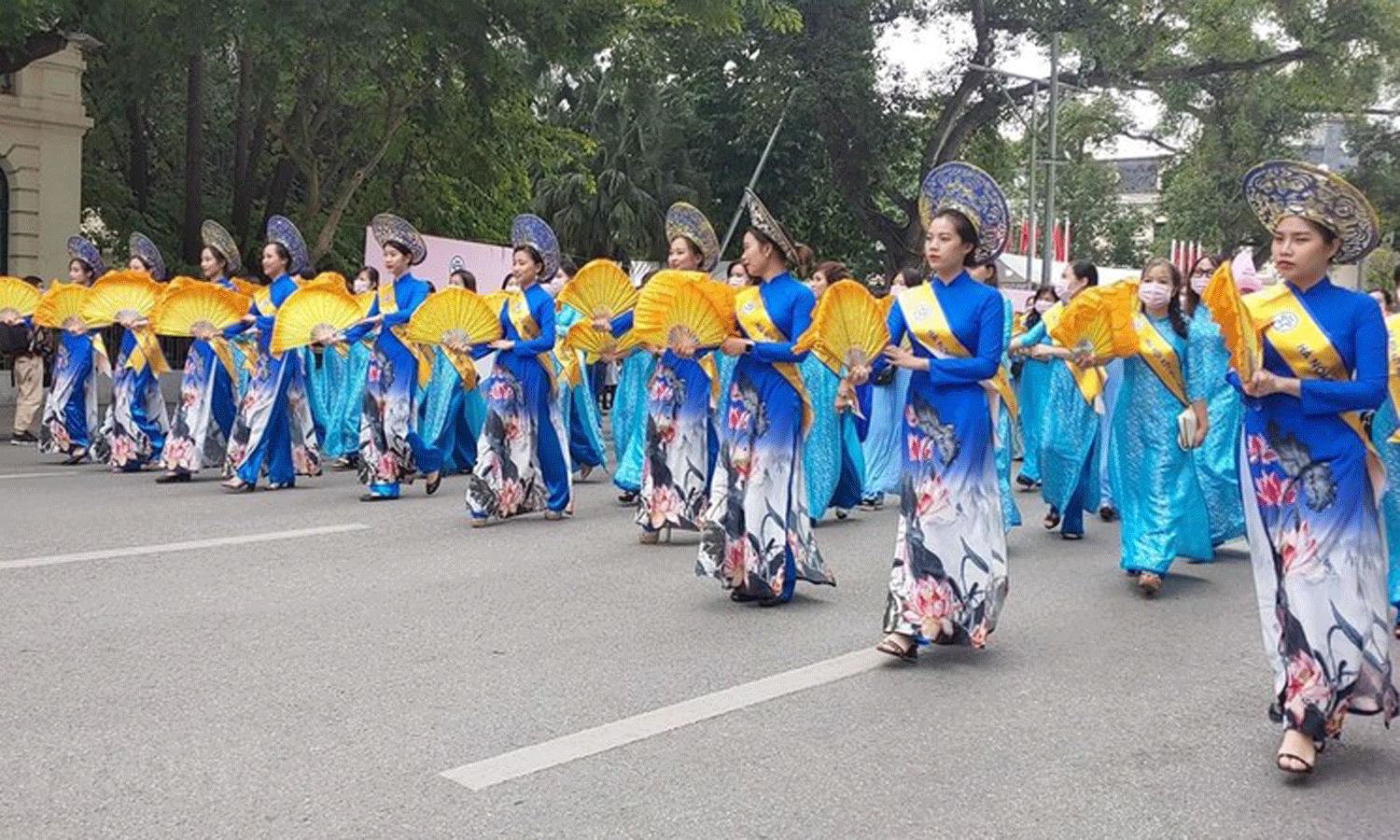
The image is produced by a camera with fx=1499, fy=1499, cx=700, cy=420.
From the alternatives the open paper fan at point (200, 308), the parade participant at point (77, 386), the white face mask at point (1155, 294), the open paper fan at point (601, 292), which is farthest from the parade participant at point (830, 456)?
the parade participant at point (77, 386)

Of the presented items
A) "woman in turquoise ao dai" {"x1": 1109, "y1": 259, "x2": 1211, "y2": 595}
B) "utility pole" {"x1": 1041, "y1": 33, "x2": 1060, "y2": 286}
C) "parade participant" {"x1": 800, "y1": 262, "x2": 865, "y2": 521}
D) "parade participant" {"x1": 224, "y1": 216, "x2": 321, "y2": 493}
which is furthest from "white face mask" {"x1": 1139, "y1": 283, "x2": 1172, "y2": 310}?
"utility pole" {"x1": 1041, "y1": 33, "x2": 1060, "y2": 286}

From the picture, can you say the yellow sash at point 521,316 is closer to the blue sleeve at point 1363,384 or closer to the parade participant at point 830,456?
the parade participant at point 830,456

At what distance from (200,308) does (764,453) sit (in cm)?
603

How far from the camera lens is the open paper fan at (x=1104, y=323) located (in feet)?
25.0

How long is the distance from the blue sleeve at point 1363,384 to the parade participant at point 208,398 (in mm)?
8336

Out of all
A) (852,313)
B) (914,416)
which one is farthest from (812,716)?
(852,313)

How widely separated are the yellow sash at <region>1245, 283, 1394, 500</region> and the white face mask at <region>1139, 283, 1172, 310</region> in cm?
279

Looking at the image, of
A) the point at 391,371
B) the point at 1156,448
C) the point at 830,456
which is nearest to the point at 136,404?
the point at 391,371

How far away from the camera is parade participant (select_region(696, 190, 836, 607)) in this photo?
6.56 m

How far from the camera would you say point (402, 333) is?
9.98 metres

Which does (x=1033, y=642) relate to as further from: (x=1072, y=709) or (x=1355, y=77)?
(x=1355, y=77)

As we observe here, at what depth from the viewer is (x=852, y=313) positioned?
6.21m

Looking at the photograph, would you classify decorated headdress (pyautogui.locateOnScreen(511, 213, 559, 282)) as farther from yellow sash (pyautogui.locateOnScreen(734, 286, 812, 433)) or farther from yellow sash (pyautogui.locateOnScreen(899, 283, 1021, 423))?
yellow sash (pyautogui.locateOnScreen(899, 283, 1021, 423))

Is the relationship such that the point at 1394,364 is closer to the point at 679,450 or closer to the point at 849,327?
the point at 849,327
